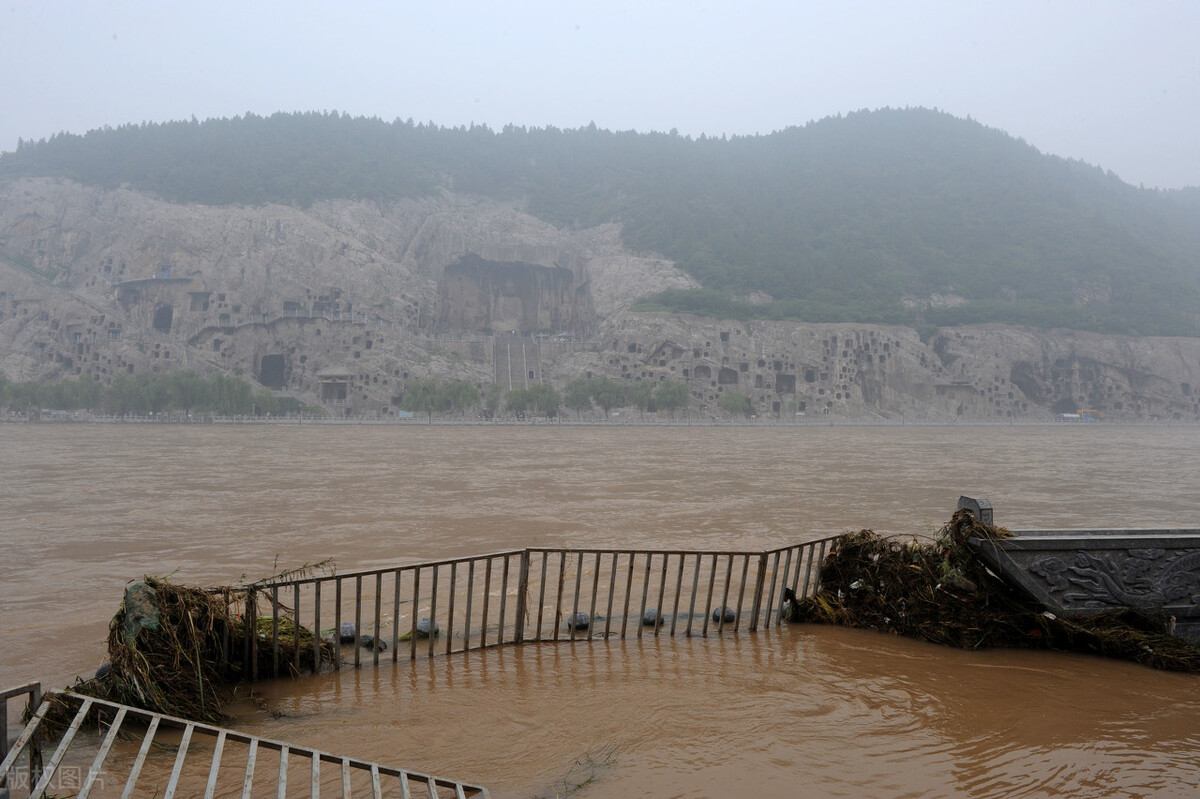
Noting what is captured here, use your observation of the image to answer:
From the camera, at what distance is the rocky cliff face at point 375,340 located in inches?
3676

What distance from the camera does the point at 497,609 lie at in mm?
9633

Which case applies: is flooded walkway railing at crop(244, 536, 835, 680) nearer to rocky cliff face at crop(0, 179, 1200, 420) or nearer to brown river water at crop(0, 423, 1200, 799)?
brown river water at crop(0, 423, 1200, 799)

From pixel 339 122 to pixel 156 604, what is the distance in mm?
178052

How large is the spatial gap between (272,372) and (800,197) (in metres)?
109

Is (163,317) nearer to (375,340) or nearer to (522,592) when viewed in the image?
(375,340)

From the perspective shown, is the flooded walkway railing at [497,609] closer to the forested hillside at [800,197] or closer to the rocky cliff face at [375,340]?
the rocky cliff face at [375,340]

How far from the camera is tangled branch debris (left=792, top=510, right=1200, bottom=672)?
6918 millimetres

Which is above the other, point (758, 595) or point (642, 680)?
point (758, 595)

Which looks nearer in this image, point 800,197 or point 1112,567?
point 1112,567

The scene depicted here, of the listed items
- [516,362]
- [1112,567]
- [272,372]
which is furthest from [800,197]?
[1112,567]

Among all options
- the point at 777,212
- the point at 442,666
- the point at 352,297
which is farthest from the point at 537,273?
the point at 442,666

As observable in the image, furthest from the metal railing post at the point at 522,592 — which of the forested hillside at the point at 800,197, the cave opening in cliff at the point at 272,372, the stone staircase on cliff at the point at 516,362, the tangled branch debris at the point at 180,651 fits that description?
the forested hillside at the point at 800,197

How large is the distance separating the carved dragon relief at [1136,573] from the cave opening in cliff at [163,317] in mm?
112246

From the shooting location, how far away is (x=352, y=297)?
103250 mm
